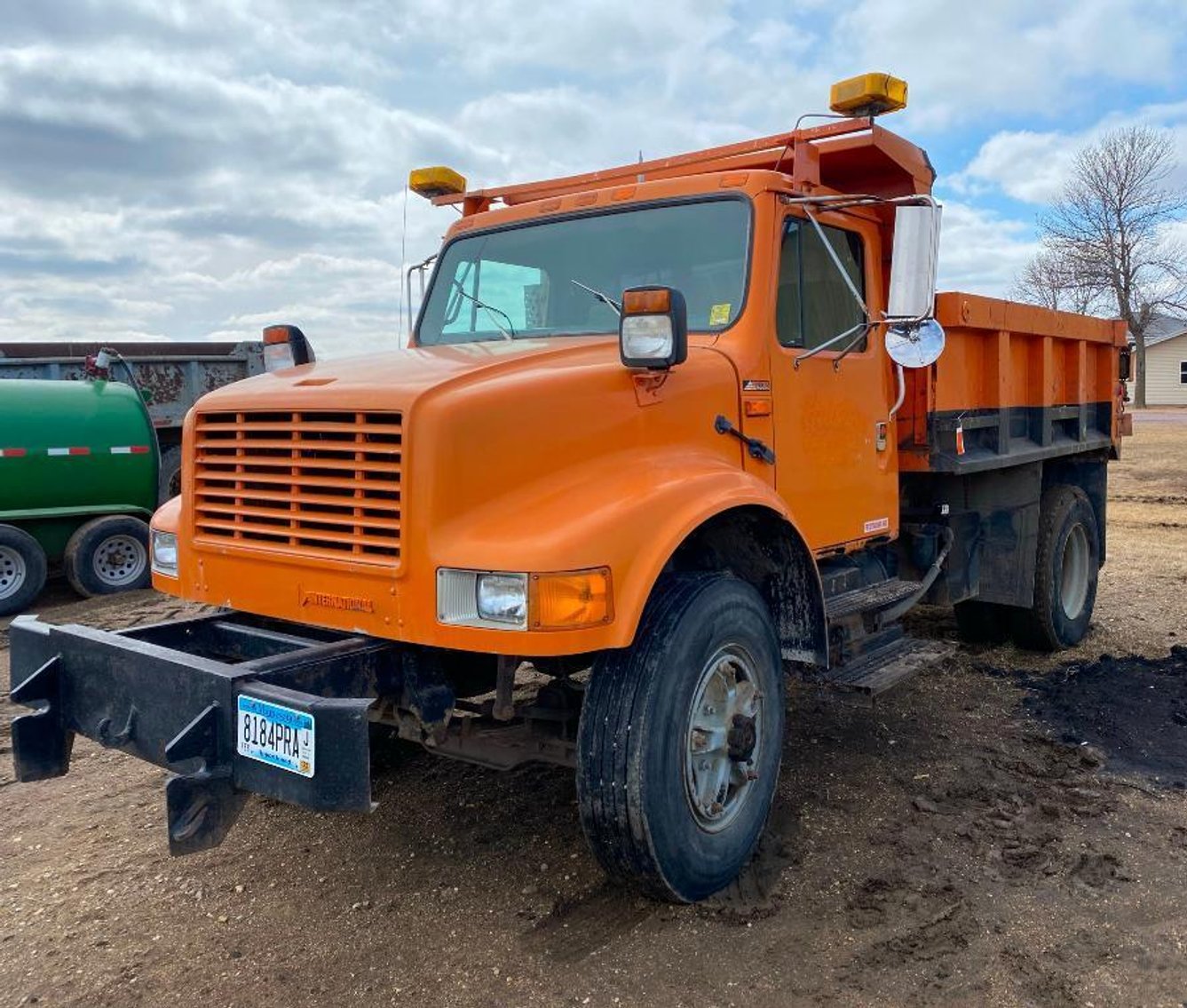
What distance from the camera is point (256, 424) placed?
3562 millimetres

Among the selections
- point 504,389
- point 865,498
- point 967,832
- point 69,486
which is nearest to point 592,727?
point 504,389

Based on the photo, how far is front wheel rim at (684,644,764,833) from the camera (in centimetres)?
350

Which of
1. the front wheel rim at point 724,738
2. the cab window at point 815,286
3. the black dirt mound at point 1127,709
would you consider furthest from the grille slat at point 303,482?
the black dirt mound at point 1127,709

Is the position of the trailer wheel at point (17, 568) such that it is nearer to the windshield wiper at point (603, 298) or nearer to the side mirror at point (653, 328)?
the windshield wiper at point (603, 298)

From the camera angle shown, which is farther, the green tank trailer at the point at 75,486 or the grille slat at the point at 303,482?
the green tank trailer at the point at 75,486

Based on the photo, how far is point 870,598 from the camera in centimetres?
495

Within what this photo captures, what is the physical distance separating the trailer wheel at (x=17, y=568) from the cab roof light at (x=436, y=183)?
530 cm

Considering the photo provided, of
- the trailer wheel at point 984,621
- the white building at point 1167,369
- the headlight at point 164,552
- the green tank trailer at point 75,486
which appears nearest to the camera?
the headlight at point 164,552

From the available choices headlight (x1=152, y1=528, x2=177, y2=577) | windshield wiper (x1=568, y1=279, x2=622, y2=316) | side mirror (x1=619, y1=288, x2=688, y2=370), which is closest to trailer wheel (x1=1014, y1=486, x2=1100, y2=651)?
windshield wiper (x1=568, y1=279, x2=622, y2=316)

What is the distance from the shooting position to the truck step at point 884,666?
4.49 metres

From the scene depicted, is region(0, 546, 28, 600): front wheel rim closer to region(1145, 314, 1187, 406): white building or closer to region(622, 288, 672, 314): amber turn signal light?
region(622, 288, 672, 314): amber turn signal light

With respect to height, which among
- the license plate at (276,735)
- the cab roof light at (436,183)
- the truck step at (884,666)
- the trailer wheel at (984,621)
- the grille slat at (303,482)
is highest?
the cab roof light at (436,183)

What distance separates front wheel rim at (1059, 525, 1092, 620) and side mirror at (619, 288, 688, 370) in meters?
4.66

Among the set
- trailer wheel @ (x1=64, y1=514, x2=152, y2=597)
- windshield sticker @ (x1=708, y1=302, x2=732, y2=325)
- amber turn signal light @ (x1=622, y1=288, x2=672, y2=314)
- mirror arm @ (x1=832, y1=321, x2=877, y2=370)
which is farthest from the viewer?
trailer wheel @ (x1=64, y1=514, x2=152, y2=597)
